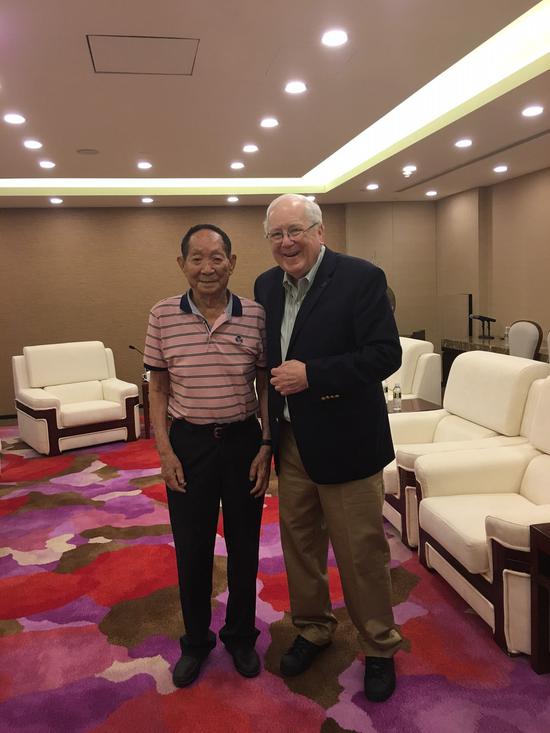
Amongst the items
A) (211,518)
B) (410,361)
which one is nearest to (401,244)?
(410,361)

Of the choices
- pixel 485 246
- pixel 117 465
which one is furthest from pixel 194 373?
pixel 485 246

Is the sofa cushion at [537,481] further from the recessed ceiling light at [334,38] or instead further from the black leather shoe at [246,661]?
the recessed ceiling light at [334,38]

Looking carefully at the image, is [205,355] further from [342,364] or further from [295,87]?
[295,87]

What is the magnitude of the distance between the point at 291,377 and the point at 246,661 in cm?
113

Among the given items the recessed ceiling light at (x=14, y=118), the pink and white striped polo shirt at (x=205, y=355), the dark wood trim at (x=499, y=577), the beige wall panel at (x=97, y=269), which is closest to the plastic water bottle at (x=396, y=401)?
the dark wood trim at (x=499, y=577)

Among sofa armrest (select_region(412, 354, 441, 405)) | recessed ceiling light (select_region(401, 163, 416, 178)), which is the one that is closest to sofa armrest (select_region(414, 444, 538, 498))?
sofa armrest (select_region(412, 354, 441, 405))

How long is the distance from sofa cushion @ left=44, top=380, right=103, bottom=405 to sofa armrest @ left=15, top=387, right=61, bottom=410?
21cm

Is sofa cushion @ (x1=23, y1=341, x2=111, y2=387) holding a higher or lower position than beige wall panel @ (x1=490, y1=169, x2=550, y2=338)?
lower

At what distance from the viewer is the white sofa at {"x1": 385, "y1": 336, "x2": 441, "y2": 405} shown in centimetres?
488

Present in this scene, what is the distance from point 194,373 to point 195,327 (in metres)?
0.15

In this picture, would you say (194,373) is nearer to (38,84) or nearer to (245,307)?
(245,307)

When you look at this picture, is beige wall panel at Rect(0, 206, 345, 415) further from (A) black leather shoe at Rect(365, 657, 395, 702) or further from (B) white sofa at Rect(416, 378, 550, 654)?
(A) black leather shoe at Rect(365, 657, 395, 702)

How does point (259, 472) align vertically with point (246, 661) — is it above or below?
above

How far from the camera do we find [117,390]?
604 centimetres
